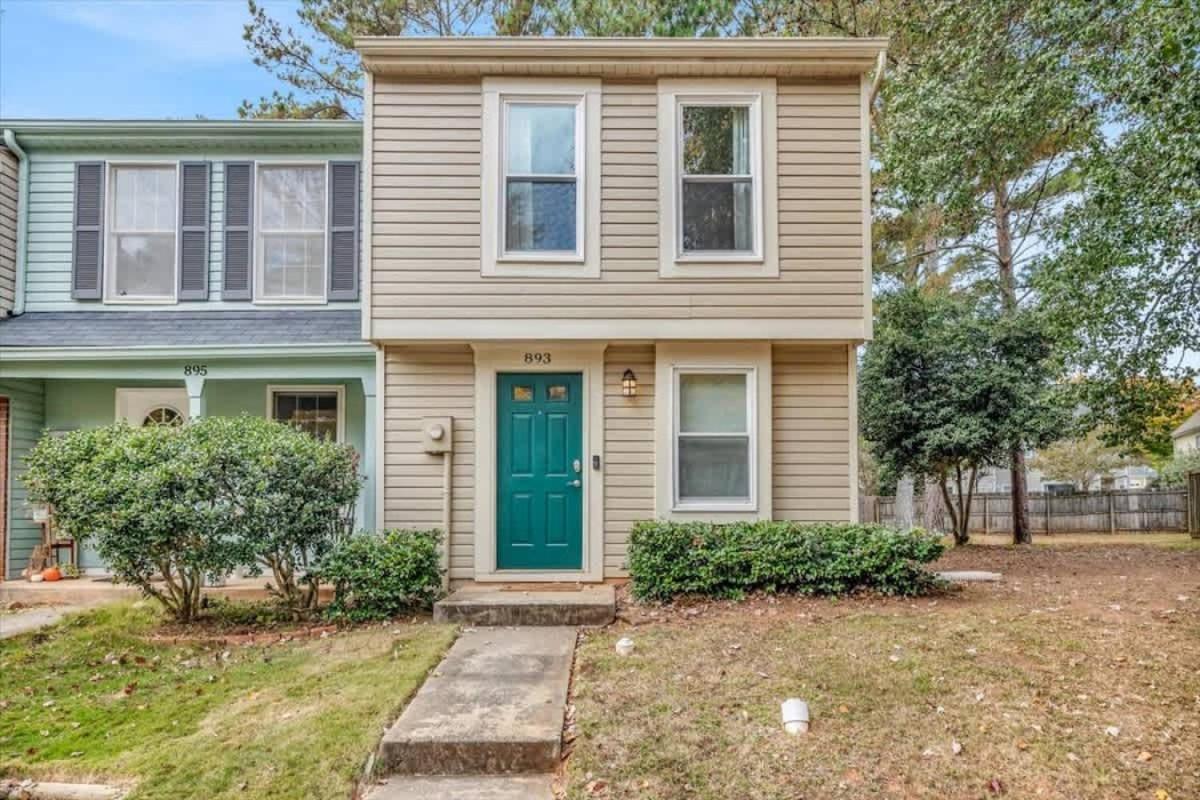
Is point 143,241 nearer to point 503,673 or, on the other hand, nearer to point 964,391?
point 503,673

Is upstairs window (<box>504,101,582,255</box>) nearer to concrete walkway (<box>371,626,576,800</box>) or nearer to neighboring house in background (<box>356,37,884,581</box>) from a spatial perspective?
neighboring house in background (<box>356,37,884,581</box>)

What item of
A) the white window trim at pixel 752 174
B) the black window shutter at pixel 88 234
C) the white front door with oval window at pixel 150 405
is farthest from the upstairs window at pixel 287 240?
the white window trim at pixel 752 174

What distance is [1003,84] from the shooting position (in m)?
7.93

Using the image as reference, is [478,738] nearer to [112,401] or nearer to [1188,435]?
[112,401]

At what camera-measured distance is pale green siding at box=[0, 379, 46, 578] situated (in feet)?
26.3

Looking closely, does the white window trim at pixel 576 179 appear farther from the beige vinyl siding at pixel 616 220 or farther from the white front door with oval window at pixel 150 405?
the white front door with oval window at pixel 150 405

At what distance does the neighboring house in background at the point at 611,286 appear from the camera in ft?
22.6

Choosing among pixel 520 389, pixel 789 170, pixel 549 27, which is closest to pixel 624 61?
pixel 789 170

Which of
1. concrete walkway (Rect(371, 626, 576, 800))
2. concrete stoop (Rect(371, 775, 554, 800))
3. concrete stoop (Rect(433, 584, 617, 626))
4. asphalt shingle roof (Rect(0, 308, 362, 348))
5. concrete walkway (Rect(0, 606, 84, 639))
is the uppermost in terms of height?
asphalt shingle roof (Rect(0, 308, 362, 348))

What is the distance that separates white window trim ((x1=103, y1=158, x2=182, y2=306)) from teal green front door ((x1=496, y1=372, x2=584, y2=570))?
4.35m

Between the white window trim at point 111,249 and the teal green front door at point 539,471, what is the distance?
4.35 metres

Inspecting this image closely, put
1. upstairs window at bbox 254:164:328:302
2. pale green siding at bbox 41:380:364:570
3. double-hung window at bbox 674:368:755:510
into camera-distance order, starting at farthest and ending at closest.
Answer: pale green siding at bbox 41:380:364:570
upstairs window at bbox 254:164:328:302
double-hung window at bbox 674:368:755:510

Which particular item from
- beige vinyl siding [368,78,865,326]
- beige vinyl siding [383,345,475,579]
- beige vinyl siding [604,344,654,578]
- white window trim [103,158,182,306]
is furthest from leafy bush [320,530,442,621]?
white window trim [103,158,182,306]

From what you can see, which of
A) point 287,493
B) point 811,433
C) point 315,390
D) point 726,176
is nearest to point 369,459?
point 315,390
